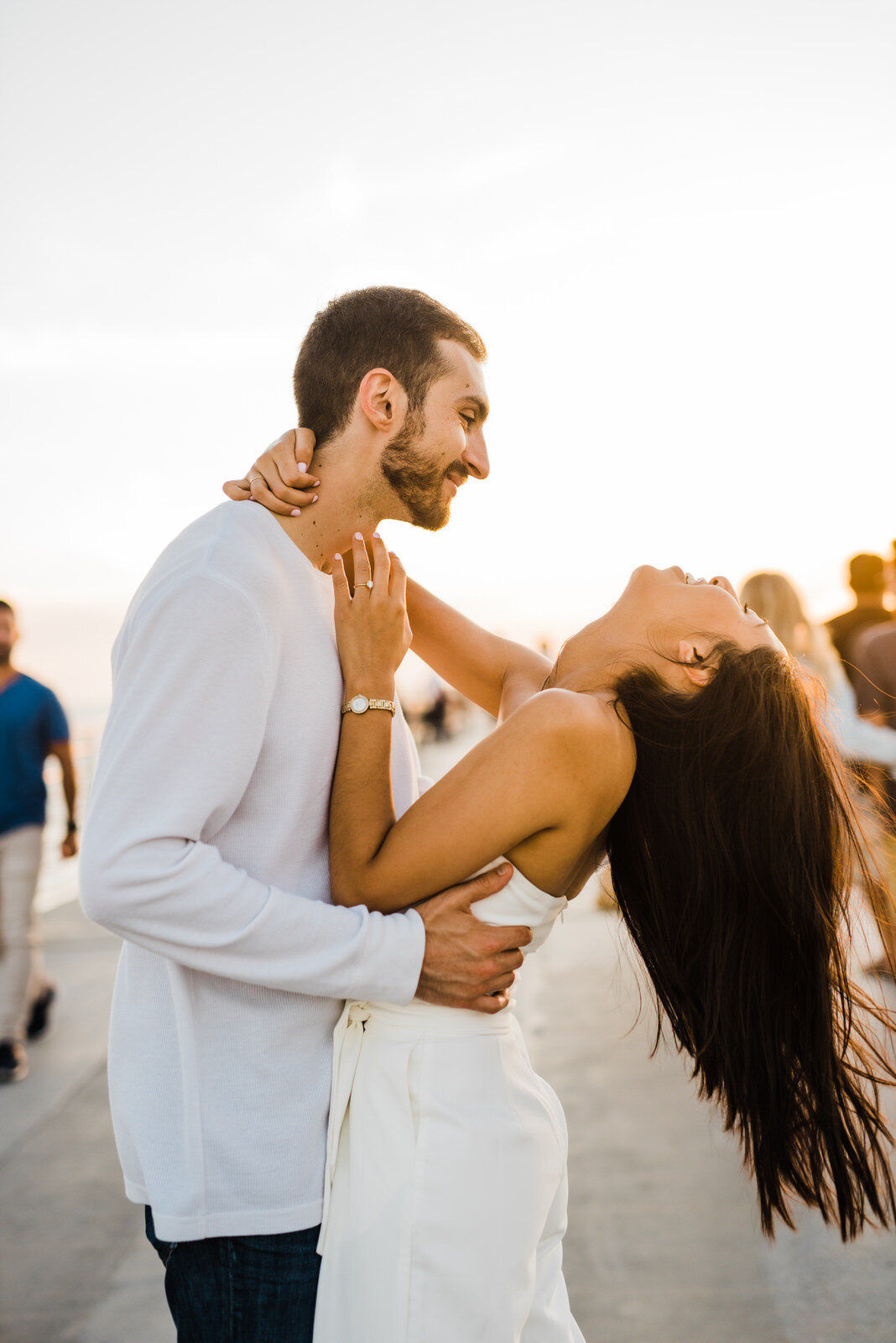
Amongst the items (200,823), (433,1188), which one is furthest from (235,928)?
(433,1188)

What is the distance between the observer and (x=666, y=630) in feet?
6.46

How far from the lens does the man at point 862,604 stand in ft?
18.1

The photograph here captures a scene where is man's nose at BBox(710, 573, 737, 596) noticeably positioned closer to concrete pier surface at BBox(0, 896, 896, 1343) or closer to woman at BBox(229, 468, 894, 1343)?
woman at BBox(229, 468, 894, 1343)

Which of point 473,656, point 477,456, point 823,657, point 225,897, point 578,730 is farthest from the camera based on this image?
point 823,657

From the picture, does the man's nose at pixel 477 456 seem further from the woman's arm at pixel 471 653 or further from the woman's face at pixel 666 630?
the woman's arm at pixel 471 653

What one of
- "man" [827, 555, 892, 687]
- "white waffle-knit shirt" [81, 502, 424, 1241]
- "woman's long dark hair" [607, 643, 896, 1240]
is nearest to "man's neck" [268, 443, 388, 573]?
"white waffle-knit shirt" [81, 502, 424, 1241]

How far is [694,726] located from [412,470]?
2.37 feet

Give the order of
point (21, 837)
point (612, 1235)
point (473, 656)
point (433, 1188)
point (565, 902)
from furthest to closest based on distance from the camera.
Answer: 1. point (21, 837)
2. point (612, 1235)
3. point (473, 656)
4. point (565, 902)
5. point (433, 1188)

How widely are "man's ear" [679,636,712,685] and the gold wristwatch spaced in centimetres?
66

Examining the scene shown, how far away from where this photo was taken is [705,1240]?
3.02 m

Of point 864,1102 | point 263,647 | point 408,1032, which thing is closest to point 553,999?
point 864,1102

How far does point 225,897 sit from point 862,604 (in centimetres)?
514

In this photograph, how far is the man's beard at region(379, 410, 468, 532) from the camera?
1.81 metres

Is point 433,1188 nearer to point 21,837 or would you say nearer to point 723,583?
point 723,583
